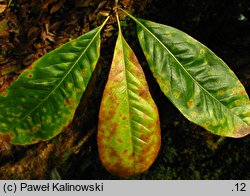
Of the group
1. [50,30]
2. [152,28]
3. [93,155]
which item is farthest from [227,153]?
[50,30]

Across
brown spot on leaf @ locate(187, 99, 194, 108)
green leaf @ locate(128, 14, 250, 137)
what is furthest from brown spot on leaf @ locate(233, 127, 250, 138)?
brown spot on leaf @ locate(187, 99, 194, 108)

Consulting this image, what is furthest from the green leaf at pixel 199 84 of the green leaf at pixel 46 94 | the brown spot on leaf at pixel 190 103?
the green leaf at pixel 46 94

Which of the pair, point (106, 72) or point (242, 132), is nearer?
point (242, 132)

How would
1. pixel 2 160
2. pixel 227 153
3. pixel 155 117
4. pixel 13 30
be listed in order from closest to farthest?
pixel 155 117, pixel 13 30, pixel 2 160, pixel 227 153

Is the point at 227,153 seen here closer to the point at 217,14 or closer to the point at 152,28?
the point at 217,14

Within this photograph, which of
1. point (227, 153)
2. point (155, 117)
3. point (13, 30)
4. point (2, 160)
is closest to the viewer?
point (155, 117)

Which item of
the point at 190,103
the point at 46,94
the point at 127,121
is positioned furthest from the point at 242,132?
the point at 46,94

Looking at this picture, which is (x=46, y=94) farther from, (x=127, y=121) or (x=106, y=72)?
(x=106, y=72)
